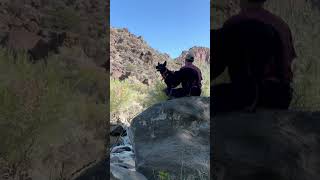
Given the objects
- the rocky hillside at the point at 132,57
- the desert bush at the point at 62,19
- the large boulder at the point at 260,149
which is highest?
the rocky hillside at the point at 132,57

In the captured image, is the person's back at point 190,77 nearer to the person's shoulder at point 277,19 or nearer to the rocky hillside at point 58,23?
the person's shoulder at point 277,19

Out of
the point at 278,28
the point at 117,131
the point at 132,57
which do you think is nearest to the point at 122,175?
the point at 278,28

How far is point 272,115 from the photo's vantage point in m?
3.52

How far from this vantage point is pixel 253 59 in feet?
11.7

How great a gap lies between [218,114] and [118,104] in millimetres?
Answer: 7048

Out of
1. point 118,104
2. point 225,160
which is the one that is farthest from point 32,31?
point 118,104

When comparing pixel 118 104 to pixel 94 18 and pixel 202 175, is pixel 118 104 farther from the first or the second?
pixel 94 18

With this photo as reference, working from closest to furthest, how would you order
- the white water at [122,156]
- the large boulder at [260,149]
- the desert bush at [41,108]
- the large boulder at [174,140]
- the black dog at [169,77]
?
1. the desert bush at [41,108]
2. the large boulder at [260,149]
3. the large boulder at [174,140]
4. the white water at [122,156]
5. the black dog at [169,77]

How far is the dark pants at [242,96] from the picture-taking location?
11.3 ft

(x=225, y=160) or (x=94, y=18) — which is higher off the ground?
(x=94, y=18)

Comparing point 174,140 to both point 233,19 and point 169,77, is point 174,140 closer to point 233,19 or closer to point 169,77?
point 233,19

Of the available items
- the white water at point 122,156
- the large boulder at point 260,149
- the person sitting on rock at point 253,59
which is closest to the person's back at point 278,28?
the person sitting on rock at point 253,59

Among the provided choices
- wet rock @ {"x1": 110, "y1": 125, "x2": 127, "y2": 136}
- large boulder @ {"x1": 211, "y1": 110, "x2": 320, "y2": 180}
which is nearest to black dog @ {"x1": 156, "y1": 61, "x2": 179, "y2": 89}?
wet rock @ {"x1": 110, "y1": 125, "x2": 127, "y2": 136}

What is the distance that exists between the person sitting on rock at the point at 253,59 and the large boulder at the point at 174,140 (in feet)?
4.54
